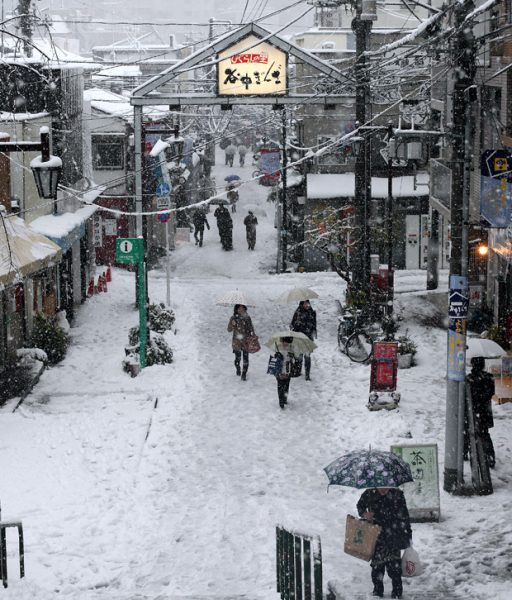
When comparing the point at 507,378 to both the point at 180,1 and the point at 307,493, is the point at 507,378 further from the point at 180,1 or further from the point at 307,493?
the point at 180,1

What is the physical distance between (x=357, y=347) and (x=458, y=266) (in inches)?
371

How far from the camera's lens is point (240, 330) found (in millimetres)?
21109

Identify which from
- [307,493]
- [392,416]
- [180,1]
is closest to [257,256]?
[392,416]

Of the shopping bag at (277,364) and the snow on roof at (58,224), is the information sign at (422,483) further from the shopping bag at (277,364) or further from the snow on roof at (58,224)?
the snow on roof at (58,224)

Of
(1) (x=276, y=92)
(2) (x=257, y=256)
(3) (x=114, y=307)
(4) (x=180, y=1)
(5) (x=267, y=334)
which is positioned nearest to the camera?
A: (1) (x=276, y=92)

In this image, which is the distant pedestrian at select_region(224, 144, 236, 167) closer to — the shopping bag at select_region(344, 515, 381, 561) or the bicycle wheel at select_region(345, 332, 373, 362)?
the bicycle wheel at select_region(345, 332, 373, 362)

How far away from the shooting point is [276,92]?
80.3 ft

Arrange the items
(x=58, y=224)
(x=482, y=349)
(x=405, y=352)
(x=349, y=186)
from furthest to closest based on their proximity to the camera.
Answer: (x=349, y=186), (x=58, y=224), (x=405, y=352), (x=482, y=349)

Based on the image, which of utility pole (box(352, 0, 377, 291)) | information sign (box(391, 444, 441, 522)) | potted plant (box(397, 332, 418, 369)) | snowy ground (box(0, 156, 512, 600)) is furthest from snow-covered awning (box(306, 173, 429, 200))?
information sign (box(391, 444, 441, 522))

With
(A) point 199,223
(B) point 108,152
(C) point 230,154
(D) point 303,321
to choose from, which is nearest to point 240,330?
(D) point 303,321

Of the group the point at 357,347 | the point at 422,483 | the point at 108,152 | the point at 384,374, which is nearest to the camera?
Answer: the point at 422,483

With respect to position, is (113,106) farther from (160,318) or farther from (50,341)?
(50,341)

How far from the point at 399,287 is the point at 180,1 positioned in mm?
159273

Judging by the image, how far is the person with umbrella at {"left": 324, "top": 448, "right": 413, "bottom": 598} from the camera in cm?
1059
